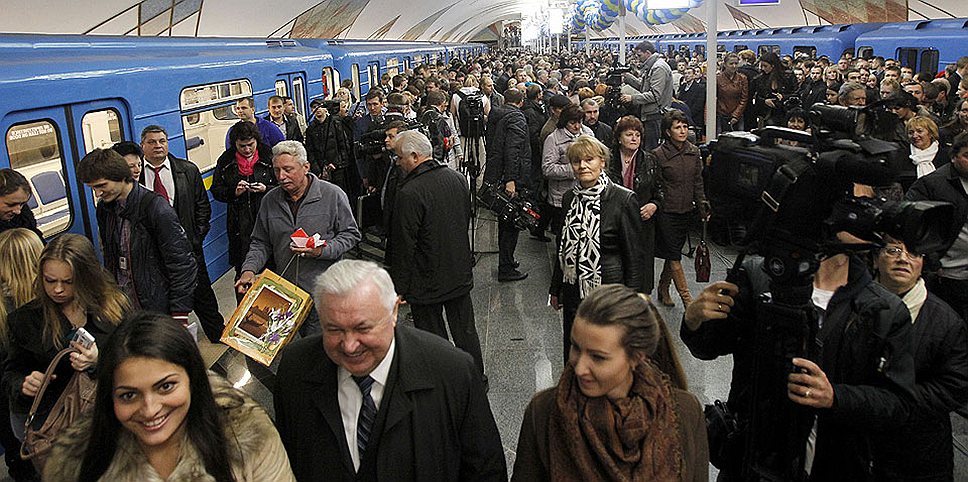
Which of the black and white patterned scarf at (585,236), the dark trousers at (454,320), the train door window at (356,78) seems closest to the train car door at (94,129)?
the dark trousers at (454,320)

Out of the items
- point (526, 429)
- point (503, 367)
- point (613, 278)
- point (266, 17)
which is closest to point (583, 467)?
point (526, 429)

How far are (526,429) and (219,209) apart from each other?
21.1ft

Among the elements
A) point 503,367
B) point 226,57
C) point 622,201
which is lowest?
point 503,367

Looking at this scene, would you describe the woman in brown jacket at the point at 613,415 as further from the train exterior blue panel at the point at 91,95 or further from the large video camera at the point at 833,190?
the train exterior blue panel at the point at 91,95

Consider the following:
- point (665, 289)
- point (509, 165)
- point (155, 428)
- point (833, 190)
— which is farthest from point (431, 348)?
point (509, 165)

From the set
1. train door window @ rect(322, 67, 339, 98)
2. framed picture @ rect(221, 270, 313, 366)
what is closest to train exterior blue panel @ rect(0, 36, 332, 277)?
framed picture @ rect(221, 270, 313, 366)

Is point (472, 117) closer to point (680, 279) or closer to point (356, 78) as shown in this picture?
point (680, 279)

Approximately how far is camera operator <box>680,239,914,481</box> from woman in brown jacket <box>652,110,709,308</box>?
3.56 metres

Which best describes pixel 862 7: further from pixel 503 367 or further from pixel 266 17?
pixel 503 367

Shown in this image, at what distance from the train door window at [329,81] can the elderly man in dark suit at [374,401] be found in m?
11.6

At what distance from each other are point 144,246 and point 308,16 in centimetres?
1810

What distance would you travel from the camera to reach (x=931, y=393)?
268 centimetres

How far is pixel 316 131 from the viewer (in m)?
8.75

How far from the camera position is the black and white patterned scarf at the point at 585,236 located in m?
4.11
